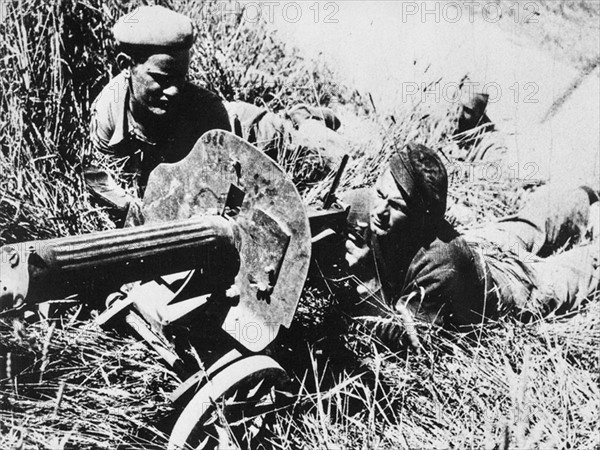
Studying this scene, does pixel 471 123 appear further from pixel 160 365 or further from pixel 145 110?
pixel 160 365

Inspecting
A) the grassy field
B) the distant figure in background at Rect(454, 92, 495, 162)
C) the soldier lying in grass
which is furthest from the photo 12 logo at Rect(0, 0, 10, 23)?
the distant figure in background at Rect(454, 92, 495, 162)

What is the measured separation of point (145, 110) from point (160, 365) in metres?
1.51

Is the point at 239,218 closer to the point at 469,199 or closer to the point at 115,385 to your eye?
the point at 115,385

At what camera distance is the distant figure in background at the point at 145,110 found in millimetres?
3455

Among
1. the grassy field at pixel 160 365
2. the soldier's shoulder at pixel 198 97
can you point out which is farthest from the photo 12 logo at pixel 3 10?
the soldier's shoulder at pixel 198 97

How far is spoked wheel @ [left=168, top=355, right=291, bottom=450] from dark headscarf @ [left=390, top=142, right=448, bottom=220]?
1.23 m

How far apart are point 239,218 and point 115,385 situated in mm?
1159

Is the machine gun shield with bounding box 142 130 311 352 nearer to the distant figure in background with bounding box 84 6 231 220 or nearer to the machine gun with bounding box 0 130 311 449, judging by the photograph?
the machine gun with bounding box 0 130 311 449

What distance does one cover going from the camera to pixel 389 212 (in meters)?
3.46

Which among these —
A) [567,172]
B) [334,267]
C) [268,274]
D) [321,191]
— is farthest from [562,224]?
[268,274]

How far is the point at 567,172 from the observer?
6.32 metres

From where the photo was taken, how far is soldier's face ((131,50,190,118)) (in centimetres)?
344

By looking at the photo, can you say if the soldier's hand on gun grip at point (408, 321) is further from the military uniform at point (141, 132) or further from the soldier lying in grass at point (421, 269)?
the military uniform at point (141, 132)

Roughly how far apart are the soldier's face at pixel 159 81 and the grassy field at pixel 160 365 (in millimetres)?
909
